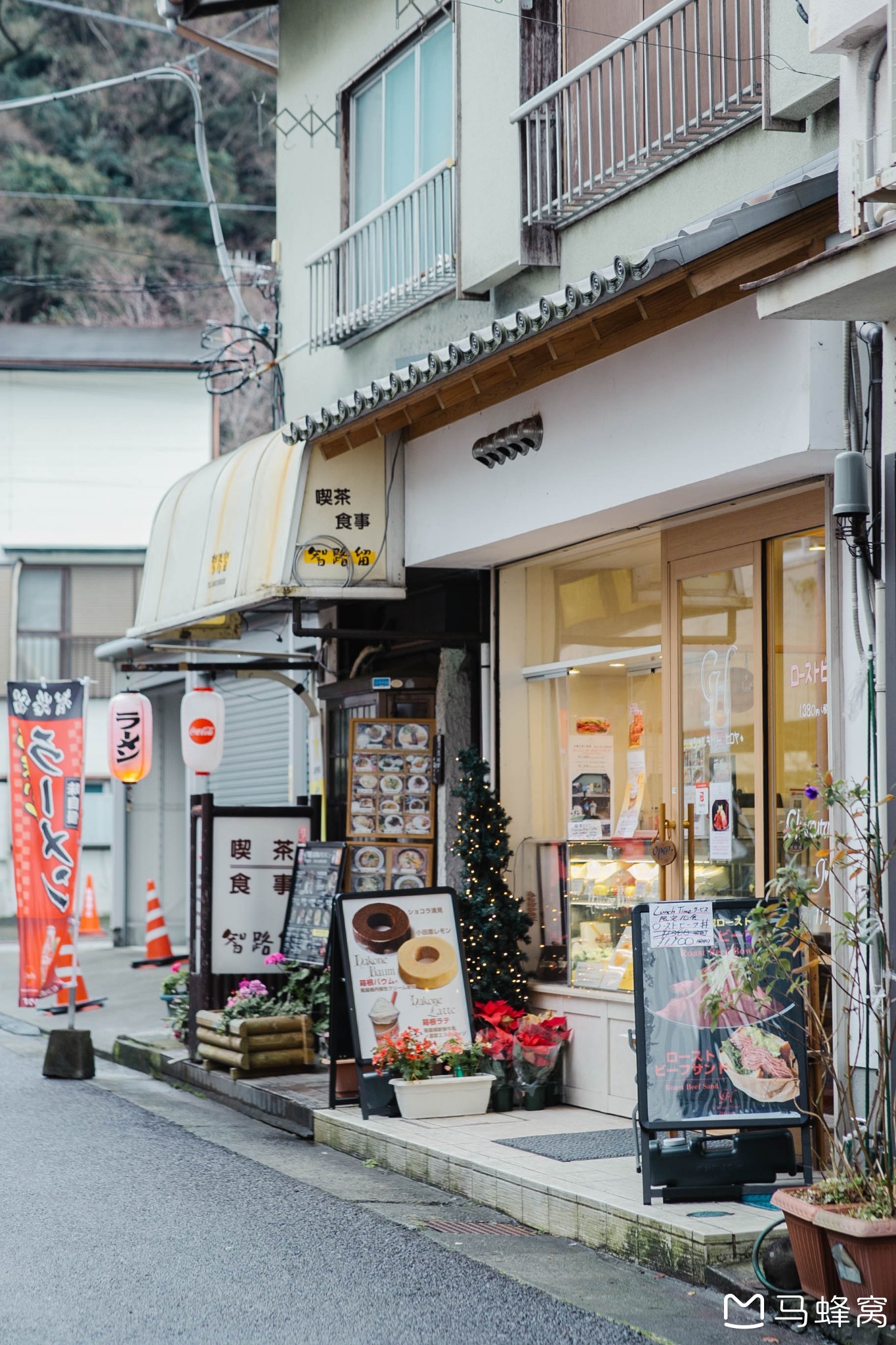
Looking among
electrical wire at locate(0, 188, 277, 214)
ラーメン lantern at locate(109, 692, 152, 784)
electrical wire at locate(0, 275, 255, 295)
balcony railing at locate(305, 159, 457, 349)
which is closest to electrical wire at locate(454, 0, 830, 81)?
balcony railing at locate(305, 159, 457, 349)

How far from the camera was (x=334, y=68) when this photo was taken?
13.0 meters

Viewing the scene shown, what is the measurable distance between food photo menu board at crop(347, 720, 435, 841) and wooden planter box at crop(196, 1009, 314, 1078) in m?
1.65

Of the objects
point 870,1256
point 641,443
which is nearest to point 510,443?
point 641,443

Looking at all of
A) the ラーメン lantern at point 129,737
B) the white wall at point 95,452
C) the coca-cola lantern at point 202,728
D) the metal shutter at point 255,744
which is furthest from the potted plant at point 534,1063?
the white wall at point 95,452

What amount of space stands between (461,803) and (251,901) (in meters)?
1.82

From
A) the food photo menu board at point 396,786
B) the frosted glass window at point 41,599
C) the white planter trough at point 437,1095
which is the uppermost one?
the frosted glass window at point 41,599

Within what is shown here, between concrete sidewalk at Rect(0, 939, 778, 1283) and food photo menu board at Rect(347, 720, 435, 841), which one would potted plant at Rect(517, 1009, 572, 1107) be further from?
food photo menu board at Rect(347, 720, 435, 841)

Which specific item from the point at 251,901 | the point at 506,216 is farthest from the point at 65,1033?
the point at 506,216

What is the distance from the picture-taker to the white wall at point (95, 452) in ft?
92.5

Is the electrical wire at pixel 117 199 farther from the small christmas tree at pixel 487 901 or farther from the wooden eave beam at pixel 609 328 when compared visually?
the small christmas tree at pixel 487 901

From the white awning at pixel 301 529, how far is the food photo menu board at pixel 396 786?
1423 mm

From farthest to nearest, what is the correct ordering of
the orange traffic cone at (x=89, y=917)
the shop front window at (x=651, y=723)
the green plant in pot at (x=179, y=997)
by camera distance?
the orange traffic cone at (x=89, y=917) → the green plant in pot at (x=179, y=997) → the shop front window at (x=651, y=723)

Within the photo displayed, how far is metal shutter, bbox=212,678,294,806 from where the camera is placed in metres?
18.6

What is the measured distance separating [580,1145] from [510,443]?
429 cm
